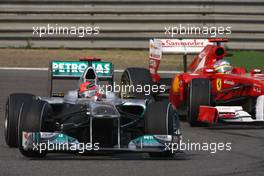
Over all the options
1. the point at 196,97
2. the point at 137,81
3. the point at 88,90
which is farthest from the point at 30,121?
the point at 137,81

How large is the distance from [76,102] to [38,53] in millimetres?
10490

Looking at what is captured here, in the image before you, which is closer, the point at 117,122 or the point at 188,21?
the point at 117,122

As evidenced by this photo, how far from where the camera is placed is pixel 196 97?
13.2 m

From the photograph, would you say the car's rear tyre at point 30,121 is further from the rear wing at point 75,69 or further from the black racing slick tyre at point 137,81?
the black racing slick tyre at point 137,81

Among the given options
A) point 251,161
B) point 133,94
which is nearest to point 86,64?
point 133,94

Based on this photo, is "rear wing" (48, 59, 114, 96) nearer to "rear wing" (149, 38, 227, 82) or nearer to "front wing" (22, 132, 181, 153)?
"front wing" (22, 132, 181, 153)

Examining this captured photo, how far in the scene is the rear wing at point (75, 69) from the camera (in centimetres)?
1259

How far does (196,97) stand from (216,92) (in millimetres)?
863

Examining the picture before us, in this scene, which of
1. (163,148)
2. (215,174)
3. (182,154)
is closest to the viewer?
(215,174)

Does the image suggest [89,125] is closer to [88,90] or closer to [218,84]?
[88,90]

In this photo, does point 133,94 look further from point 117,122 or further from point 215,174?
point 215,174

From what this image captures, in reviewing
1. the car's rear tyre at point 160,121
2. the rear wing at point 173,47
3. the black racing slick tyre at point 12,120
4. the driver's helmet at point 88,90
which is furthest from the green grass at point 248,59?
the car's rear tyre at point 160,121

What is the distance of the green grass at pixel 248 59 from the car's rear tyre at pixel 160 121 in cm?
946

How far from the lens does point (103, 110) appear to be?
991 centimetres
